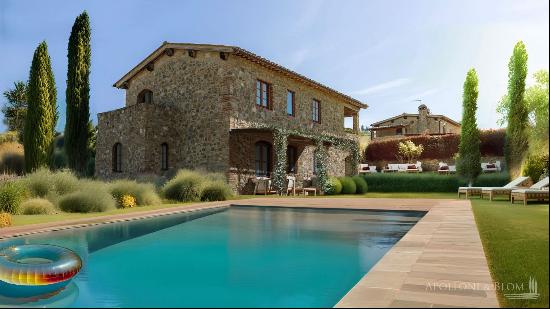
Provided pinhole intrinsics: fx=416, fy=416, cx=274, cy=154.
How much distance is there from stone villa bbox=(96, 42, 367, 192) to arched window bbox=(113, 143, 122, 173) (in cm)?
4

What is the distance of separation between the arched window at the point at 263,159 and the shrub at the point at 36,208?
9.49m

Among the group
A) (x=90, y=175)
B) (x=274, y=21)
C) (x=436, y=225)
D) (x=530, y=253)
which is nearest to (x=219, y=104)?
(x=274, y=21)

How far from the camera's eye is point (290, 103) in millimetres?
20188

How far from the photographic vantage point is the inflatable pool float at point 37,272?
12.9 feet

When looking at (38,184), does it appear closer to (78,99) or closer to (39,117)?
(39,117)

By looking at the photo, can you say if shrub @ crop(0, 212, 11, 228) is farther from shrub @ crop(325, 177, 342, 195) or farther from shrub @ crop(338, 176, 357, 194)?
shrub @ crop(338, 176, 357, 194)

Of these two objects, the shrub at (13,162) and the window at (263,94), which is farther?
the shrub at (13,162)

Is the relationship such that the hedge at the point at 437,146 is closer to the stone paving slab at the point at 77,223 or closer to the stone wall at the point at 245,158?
the stone wall at the point at 245,158

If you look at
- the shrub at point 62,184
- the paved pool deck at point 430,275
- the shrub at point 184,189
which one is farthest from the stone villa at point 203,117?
the paved pool deck at point 430,275

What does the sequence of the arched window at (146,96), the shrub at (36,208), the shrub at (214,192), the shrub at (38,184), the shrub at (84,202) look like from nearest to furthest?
the shrub at (36,208), the shrub at (84,202), the shrub at (38,184), the shrub at (214,192), the arched window at (146,96)

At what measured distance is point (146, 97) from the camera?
1995 centimetres

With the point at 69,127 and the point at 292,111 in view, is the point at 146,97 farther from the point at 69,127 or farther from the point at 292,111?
the point at 292,111

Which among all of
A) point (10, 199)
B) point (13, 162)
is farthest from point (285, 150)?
point (13, 162)

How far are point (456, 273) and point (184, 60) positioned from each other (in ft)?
53.0
